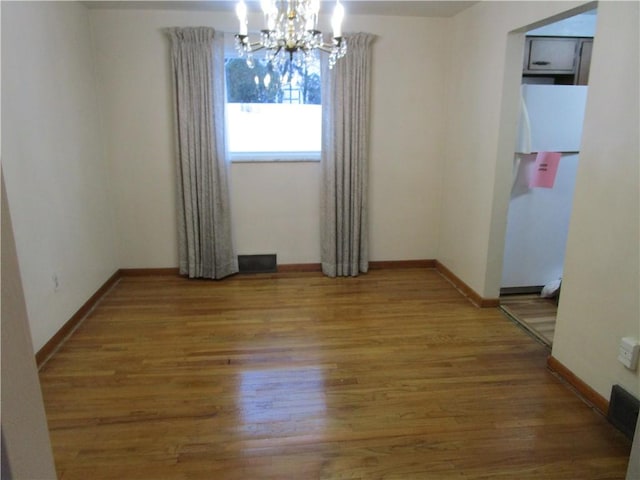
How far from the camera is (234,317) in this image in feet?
10.7

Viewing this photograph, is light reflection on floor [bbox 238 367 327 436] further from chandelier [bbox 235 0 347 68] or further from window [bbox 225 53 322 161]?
window [bbox 225 53 322 161]

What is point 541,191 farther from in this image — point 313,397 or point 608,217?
point 313,397

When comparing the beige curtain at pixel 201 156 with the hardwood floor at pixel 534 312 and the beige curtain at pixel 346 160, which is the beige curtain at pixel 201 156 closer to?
the beige curtain at pixel 346 160

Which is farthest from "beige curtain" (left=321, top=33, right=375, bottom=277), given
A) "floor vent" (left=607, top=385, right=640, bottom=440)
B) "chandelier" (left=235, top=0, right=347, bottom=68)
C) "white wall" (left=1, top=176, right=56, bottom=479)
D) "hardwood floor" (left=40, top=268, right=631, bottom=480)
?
"white wall" (left=1, top=176, right=56, bottom=479)

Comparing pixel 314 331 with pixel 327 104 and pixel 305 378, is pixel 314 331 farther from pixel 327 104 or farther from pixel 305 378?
pixel 327 104

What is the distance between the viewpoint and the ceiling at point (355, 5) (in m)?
3.37

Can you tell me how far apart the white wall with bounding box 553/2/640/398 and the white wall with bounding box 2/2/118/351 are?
10.2ft

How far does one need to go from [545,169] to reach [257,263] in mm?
2634

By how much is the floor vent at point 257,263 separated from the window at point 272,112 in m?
0.95

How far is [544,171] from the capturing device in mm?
3268

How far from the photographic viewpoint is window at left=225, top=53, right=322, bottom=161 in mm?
3852

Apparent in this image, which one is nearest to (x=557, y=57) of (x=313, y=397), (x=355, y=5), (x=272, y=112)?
(x=355, y=5)

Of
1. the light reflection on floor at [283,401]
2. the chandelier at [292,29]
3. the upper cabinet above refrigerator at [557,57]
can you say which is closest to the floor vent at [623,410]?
the light reflection on floor at [283,401]

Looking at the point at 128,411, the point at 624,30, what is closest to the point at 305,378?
the point at 128,411
